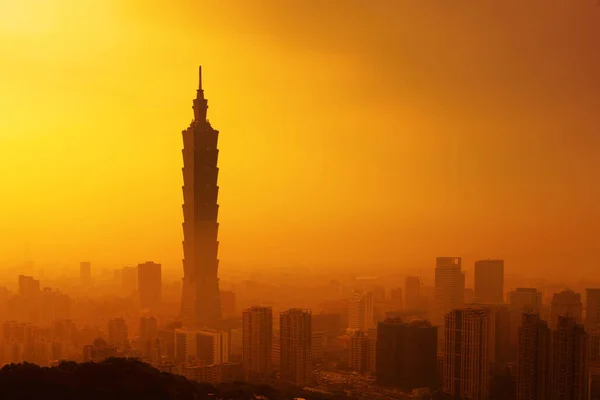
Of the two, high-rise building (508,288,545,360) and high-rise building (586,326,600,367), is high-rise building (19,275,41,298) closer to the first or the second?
high-rise building (508,288,545,360)

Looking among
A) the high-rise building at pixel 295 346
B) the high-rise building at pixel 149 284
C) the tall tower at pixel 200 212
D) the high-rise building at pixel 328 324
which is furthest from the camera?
the tall tower at pixel 200 212

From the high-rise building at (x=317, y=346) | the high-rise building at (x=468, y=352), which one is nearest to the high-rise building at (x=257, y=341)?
the high-rise building at (x=317, y=346)

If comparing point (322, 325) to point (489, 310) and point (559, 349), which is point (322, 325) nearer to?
point (489, 310)

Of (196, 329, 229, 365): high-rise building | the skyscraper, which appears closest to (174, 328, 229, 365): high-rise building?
(196, 329, 229, 365): high-rise building

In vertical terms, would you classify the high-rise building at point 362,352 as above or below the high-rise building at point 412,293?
below

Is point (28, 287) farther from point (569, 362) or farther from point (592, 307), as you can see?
point (592, 307)

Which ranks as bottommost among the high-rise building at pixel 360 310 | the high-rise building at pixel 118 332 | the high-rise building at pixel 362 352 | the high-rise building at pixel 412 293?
the high-rise building at pixel 362 352

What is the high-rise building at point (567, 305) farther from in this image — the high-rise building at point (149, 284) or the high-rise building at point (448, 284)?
the high-rise building at point (149, 284)
